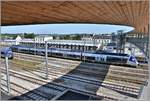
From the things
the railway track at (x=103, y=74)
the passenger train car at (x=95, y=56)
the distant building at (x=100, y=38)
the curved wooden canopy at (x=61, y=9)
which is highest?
the curved wooden canopy at (x=61, y=9)

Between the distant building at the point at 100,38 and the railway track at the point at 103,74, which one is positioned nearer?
the railway track at the point at 103,74

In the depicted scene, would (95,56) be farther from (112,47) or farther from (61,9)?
(61,9)

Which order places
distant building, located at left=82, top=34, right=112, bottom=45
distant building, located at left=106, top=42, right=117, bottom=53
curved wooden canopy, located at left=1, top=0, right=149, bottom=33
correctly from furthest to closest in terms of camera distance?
distant building, located at left=82, top=34, right=112, bottom=45 < distant building, located at left=106, top=42, right=117, bottom=53 < curved wooden canopy, located at left=1, top=0, right=149, bottom=33

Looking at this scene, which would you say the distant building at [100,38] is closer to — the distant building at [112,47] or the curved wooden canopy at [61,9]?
the distant building at [112,47]

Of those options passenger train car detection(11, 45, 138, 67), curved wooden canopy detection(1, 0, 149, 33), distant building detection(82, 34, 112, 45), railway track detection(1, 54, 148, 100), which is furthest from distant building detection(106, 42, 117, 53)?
curved wooden canopy detection(1, 0, 149, 33)

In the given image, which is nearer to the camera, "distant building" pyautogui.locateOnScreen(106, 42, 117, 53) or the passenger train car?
the passenger train car

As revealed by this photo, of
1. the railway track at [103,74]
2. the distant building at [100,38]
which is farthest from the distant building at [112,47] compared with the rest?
the railway track at [103,74]

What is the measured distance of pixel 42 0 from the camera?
107cm

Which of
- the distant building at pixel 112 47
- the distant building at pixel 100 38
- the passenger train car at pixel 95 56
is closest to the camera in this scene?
the passenger train car at pixel 95 56

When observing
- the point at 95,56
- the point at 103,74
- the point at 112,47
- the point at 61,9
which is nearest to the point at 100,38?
the point at 112,47

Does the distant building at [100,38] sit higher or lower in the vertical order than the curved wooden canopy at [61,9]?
lower

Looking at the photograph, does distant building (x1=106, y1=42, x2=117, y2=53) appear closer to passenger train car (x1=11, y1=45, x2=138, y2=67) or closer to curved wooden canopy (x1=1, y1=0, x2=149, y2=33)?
passenger train car (x1=11, y1=45, x2=138, y2=67)

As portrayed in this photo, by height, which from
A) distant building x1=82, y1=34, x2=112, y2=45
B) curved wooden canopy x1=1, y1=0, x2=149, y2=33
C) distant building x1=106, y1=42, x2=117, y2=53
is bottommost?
distant building x1=106, y1=42, x2=117, y2=53

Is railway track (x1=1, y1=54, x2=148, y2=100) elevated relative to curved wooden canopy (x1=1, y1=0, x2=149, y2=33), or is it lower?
lower
